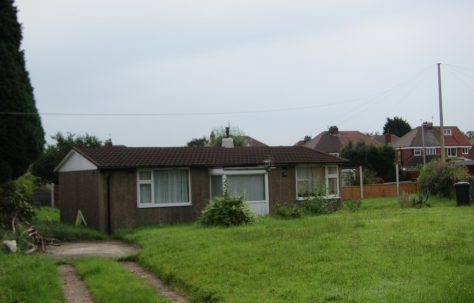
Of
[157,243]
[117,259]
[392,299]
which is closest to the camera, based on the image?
[392,299]

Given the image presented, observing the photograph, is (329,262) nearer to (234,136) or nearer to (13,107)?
(13,107)

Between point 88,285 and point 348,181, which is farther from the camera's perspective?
point 348,181

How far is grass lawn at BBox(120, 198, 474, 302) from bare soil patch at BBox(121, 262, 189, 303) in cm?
19

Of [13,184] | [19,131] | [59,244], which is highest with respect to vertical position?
[19,131]

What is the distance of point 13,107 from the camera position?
53.0 ft

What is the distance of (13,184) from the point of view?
2223 centimetres

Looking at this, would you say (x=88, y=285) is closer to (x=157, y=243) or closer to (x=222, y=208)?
(x=157, y=243)

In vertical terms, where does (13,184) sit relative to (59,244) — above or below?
above

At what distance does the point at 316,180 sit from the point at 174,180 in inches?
269

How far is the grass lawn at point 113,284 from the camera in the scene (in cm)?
1045

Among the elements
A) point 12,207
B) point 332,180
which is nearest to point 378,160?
point 332,180

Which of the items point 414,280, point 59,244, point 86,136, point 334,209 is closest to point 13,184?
point 59,244

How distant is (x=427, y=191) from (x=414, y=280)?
25.9 m

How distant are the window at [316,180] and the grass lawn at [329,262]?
10687 millimetres
